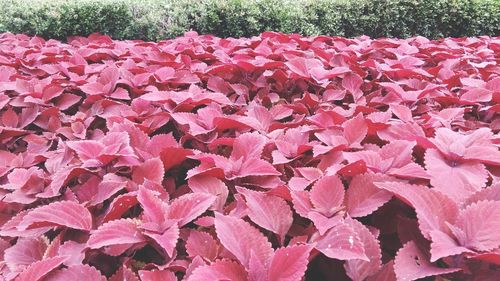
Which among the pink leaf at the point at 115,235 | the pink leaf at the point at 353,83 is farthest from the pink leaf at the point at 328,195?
the pink leaf at the point at 353,83

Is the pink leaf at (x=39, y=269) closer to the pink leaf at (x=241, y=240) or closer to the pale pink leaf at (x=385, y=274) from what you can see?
the pink leaf at (x=241, y=240)

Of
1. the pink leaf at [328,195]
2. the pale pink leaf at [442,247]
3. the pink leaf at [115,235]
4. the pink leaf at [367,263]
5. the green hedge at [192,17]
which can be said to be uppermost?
the pale pink leaf at [442,247]

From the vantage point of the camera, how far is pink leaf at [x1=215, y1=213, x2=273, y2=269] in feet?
2.75

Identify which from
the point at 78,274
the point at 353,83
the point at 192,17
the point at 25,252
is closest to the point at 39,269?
the point at 78,274

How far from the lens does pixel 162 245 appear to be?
87cm

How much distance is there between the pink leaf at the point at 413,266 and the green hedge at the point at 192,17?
4661mm

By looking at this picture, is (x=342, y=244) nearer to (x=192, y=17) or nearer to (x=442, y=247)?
(x=442, y=247)

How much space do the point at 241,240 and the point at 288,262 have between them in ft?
0.35

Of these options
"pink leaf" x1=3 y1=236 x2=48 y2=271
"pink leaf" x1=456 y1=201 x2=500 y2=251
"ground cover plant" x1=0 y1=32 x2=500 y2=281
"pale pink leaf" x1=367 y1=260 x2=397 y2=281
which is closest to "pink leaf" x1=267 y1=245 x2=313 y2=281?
"ground cover plant" x1=0 y1=32 x2=500 y2=281

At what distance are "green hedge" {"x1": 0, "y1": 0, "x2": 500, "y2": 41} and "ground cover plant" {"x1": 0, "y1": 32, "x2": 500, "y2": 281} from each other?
335cm

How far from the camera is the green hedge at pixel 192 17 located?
5.21 meters

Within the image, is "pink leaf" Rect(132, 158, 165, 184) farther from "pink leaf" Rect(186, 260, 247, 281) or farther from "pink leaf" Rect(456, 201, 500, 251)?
"pink leaf" Rect(456, 201, 500, 251)

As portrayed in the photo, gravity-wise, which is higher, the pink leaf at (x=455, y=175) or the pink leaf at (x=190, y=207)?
the pink leaf at (x=455, y=175)

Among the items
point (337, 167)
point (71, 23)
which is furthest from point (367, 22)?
point (337, 167)
